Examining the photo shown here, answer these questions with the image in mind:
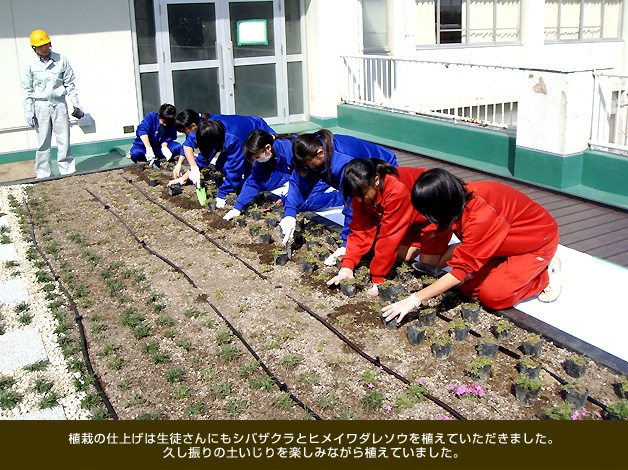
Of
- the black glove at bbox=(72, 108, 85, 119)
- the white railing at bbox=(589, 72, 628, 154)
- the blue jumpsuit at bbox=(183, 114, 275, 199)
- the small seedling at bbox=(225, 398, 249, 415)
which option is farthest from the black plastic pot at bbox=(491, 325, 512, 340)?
the black glove at bbox=(72, 108, 85, 119)

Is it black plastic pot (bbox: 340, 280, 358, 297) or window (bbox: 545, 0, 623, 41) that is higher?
window (bbox: 545, 0, 623, 41)

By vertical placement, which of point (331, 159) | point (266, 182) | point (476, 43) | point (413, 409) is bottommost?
point (413, 409)

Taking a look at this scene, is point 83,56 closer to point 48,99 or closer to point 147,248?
point 48,99

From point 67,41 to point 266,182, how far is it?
4076 millimetres

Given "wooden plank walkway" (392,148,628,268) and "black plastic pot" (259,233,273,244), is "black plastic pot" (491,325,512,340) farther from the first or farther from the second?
"black plastic pot" (259,233,273,244)

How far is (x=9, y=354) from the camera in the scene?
3.59 metres

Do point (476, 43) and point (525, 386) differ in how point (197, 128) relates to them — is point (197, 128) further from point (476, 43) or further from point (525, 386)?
point (476, 43)

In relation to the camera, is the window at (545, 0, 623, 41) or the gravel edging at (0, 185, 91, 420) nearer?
the gravel edging at (0, 185, 91, 420)

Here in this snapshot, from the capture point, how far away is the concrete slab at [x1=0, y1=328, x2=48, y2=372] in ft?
11.5

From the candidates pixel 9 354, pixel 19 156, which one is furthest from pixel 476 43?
pixel 9 354

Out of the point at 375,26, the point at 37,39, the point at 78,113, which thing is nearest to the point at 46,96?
the point at 78,113

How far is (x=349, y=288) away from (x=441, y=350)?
36.5 inches

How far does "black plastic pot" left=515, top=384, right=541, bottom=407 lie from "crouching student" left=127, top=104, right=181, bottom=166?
5792 millimetres

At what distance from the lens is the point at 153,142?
8.04m
